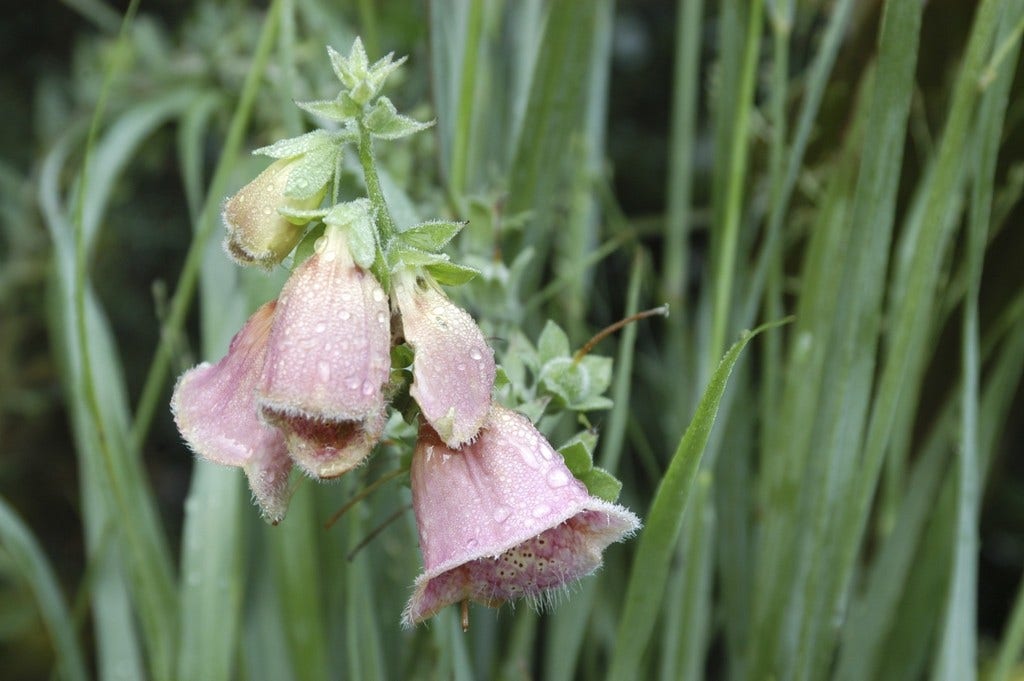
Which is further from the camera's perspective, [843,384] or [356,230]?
[843,384]

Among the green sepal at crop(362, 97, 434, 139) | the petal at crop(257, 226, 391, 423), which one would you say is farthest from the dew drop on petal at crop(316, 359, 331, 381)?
the green sepal at crop(362, 97, 434, 139)

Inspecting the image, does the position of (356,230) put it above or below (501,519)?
above

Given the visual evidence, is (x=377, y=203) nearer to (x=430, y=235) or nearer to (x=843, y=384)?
(x=430, y=235)

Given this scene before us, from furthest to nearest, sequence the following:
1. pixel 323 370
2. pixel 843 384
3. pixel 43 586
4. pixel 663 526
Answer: pixel 43 586
pixel 843 384
pixel 663 526
pixel 323 370

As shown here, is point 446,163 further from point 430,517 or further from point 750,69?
point 430,517

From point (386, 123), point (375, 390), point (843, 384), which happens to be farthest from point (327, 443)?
point (843, 384)
